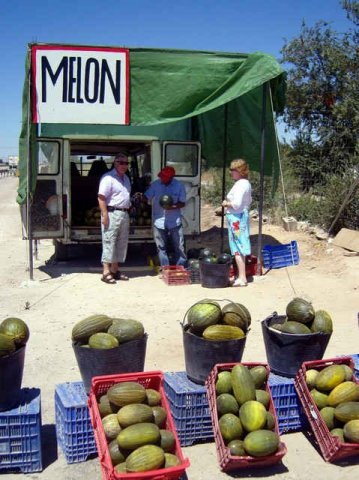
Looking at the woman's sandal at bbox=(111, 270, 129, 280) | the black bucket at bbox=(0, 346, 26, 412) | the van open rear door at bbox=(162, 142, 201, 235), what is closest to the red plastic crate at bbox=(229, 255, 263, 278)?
the van open rear door at bbox=(162, 142, 201, 235)

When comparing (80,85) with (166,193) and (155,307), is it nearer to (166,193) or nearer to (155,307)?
(166,193)

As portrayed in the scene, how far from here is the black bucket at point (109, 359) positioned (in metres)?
4.09

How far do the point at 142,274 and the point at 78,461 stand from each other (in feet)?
20.3

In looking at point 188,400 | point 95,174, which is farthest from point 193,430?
point 95,174

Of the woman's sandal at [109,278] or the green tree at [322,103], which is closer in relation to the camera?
the woman's sandal at [109,278]

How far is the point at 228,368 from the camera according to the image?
410 cm

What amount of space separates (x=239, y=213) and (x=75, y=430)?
5.59 meters

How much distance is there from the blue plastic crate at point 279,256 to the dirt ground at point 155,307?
0.71ft

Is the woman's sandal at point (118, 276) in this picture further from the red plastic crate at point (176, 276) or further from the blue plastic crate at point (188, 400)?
the blue plastic crate at point (188, 400)

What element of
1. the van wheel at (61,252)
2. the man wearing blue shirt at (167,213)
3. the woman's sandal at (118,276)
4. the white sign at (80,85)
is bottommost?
the woman's sandal at (118,276)

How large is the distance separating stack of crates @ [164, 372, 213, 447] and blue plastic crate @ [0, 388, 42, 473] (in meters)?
0.99

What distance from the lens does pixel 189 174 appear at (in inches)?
408

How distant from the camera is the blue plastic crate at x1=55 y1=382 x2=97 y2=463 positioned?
3879 millimetres

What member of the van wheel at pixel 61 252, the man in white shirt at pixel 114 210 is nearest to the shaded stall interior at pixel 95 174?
the van wheel at pixel 61 252
